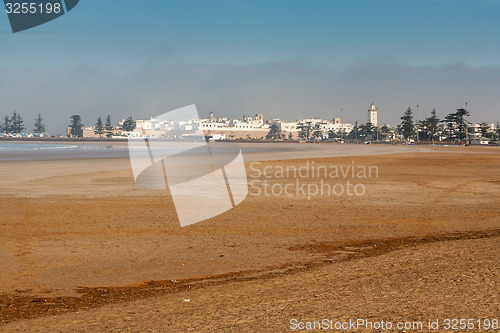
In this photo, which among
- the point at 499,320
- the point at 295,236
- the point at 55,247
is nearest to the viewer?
the point at 499,320

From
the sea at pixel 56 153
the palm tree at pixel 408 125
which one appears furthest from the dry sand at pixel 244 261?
the palm tree at pixel 408 125

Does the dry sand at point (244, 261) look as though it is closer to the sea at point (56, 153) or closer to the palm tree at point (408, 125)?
the sea at point (56, 153)

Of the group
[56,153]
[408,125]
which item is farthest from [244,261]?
[408,125]

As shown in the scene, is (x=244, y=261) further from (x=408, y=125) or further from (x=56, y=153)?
(x=408, y=125)

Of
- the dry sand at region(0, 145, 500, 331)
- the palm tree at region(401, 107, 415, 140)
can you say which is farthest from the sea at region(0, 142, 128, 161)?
the palm tree at region(401, 107, 415, 140)

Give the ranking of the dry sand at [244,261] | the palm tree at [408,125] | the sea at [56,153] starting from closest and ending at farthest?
1. the dry sand at [244,261]
2. the sea at [56,153]
3. the palm tree at [408,125]

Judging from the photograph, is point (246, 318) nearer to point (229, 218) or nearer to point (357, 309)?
point (357, 309)

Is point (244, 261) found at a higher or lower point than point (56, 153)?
lower

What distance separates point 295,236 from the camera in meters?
11.9

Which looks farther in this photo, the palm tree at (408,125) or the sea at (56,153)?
the palm tree at (408,125)

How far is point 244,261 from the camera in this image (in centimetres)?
947

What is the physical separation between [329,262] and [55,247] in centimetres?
544

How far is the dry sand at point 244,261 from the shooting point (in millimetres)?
6254

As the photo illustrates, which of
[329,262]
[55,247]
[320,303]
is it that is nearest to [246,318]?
[320,303]
